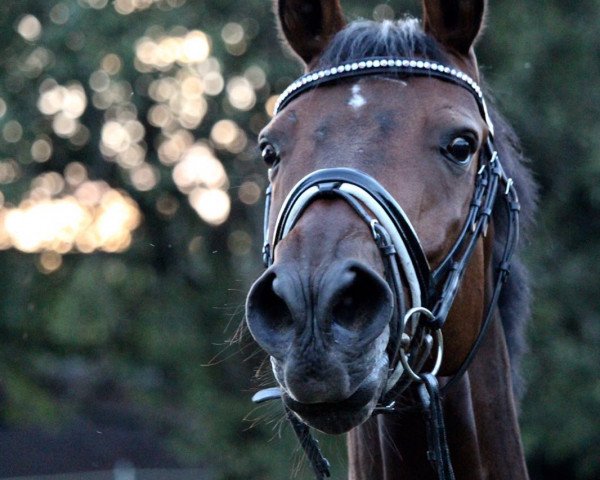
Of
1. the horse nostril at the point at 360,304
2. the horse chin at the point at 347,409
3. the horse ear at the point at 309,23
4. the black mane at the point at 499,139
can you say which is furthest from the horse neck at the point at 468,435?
the horse ear at the point at 309,23

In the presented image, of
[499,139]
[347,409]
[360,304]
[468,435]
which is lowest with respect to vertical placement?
[468,435]

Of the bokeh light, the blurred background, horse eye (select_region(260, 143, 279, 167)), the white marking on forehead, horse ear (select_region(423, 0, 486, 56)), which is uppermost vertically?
the bokeh light

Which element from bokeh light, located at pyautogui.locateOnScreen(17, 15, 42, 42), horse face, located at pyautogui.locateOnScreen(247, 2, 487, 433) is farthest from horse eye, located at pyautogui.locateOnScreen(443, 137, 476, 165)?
bokeh light, located at pyautogui.locateOnScreen(17, 15, 42, 42)

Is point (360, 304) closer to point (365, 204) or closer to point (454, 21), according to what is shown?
point (365, 204)

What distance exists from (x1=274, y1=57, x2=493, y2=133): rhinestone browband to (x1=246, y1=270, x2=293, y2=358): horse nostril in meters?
0.85

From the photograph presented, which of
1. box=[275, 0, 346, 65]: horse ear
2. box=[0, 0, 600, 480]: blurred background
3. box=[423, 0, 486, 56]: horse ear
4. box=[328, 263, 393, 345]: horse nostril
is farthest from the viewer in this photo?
box=[0, 0, 600, 480]: blurred background

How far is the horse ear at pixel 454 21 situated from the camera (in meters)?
3.26

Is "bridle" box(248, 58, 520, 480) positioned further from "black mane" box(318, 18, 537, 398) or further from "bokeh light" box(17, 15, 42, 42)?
"bokeh light" box(17, 15, 42, 42)

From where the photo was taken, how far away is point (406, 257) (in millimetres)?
2758

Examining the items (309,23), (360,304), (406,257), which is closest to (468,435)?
(406,257)

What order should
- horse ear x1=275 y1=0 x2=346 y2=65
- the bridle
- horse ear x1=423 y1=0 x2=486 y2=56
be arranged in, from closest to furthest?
1. the bridle
2. horse ear x1=423 y1=0 x2=486 y2=56
3. horse ear x1=275 y1=0 x2=346 y2=65

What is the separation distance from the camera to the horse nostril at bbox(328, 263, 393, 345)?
2484 mm

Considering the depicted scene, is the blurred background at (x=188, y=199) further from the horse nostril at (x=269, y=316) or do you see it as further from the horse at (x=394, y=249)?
the horse nostril at (x=269, y=316)

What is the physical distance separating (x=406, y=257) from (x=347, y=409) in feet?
1.45
